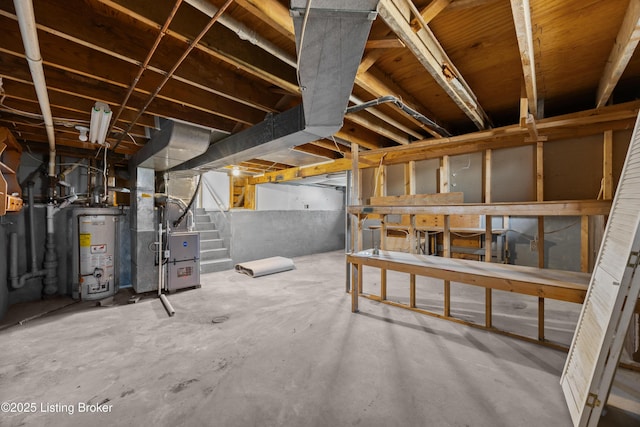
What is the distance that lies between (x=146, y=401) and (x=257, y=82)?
2.50 metres

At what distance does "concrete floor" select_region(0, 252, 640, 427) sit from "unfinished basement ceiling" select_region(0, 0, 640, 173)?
2.05 m

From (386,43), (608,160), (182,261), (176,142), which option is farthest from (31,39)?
(608,160)

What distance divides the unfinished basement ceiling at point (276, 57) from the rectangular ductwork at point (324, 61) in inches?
8.2

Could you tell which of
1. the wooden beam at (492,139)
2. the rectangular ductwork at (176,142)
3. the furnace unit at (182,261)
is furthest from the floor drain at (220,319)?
the wooden beam at (492,139)

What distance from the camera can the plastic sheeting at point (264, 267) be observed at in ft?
14.9

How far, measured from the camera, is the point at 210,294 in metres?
3.54

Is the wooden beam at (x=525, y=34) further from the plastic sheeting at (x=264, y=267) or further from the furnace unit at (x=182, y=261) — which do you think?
the plastic sheeting at (x=264, y=267)

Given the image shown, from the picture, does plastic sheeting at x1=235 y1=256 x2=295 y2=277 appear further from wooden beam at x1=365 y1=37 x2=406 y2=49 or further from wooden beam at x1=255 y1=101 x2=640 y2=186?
wooden beam at x1=365 y1=37 x2=406 y2=49

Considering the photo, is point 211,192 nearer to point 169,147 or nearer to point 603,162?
point 169,147

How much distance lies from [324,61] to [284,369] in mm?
1968

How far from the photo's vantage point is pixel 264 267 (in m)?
4.66

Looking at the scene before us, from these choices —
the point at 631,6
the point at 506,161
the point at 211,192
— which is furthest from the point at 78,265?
the point at 506,161

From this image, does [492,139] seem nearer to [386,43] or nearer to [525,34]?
[525,34]

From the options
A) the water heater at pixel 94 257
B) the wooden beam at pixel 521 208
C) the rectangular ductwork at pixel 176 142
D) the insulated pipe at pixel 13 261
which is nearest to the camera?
the wooden beam at pixel 521 208
